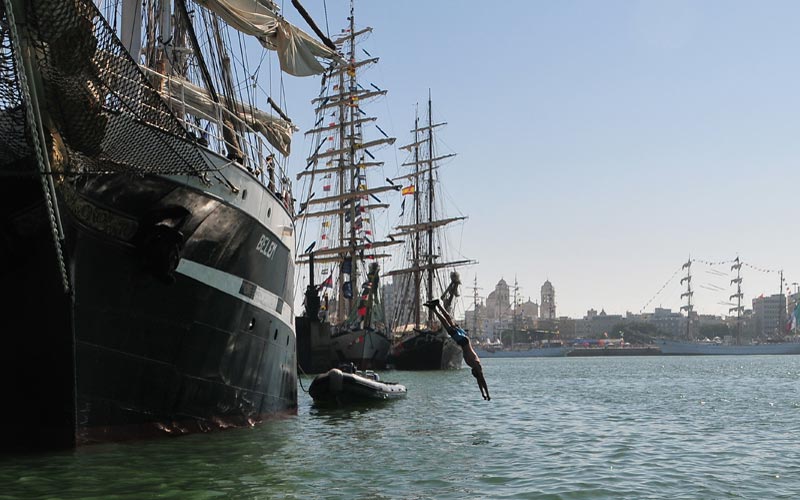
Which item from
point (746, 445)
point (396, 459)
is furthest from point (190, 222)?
point (746, 445)

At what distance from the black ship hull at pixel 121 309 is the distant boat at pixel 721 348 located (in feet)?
534

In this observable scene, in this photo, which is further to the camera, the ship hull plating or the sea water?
the ship hull plating

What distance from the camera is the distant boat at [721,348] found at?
6481 inches

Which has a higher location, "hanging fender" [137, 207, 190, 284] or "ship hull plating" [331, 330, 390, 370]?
"hanging fender" [137, 207, 190, 284]

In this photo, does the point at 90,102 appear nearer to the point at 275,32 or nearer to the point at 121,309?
the point at 121,309

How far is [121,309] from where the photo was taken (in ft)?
43.9

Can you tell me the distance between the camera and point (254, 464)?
1366 centimetres

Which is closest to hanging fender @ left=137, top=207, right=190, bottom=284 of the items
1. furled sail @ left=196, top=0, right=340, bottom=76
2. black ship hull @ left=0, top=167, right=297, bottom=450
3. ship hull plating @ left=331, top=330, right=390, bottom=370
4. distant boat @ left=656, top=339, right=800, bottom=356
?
black ship hull @ left=0, top=167, right=297, bottom=450

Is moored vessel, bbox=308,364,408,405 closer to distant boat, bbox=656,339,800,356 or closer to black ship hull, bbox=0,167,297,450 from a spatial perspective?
black ship hull, bbox=0,167,297,450

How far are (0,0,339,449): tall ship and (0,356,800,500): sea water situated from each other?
802 mm

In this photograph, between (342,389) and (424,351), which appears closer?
(342,389)

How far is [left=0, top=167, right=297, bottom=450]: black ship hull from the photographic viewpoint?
41.8ft

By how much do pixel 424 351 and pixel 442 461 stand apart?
2081 inches

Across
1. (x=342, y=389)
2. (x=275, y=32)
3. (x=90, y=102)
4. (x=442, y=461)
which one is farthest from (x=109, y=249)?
(x=342, y=389)
